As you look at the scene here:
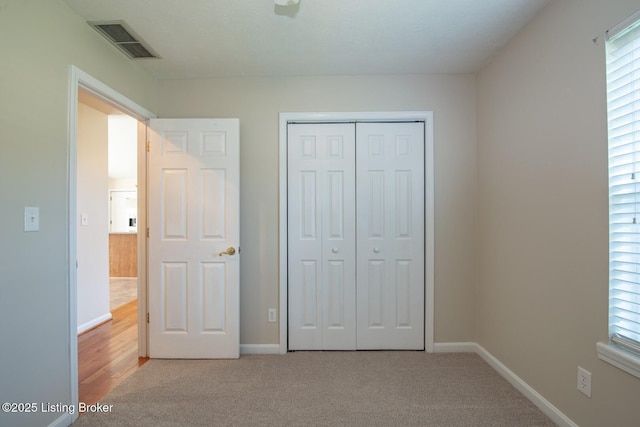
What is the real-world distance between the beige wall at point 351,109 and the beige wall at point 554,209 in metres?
0.23

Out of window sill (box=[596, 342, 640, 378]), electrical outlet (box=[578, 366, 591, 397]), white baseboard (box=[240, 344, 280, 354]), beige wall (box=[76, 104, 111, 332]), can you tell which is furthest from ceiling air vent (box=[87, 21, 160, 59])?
electrical outlet (box=[578, 366, 591, 397])

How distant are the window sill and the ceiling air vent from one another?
339 cm

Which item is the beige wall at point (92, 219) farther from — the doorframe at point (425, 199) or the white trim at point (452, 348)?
the white trim at point (452, 348)

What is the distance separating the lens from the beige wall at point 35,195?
4.77 feet

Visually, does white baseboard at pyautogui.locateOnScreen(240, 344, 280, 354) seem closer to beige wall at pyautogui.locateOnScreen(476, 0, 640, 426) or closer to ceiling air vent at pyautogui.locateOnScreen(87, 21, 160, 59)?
beige wall at pyautogui.locateOnScreen(476, 0, 640, 426)

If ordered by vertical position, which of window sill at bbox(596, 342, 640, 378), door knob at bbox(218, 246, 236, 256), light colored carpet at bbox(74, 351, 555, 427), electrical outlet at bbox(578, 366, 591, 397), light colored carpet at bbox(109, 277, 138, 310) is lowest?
light colored carpet at bbox(109, 277, 138, 310)

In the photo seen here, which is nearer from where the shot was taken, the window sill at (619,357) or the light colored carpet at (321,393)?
the window sill at (619,357)

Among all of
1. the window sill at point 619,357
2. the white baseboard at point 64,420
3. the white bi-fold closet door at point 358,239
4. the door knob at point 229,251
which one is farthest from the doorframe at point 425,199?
the white baseboard at point 64,420

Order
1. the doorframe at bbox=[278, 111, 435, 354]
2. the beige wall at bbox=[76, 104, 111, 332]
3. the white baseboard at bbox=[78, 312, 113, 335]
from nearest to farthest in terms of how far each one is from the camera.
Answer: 1. the doorframe at bbox=[278, 111, 435, 354]
2. the white baseboard at bbox=[78, 312, 113, 335]
3. the beige wall at bbox=[76, 104, 111, 332]

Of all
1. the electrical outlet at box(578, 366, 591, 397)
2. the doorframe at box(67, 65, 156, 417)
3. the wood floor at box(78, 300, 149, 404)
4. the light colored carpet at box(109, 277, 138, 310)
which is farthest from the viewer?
the light colored carpet at box(109, 277, 138, 310)

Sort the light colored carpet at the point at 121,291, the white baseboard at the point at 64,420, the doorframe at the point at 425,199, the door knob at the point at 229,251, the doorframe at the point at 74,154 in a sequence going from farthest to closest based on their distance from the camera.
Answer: the light colored carpet at the point at 121,291 < the doorframe at the point at 425,199 < the door knob at the point at 229,251 < the doorframe at the point at 74,154 < the white baseboard at the point at 64,420

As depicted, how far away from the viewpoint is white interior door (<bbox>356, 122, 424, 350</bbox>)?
2.72 meters

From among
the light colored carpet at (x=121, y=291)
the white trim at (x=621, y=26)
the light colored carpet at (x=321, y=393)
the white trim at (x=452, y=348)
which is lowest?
the light colored carpet at (x=121, y=291)

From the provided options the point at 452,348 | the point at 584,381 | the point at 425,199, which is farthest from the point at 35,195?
the point at 452,348
